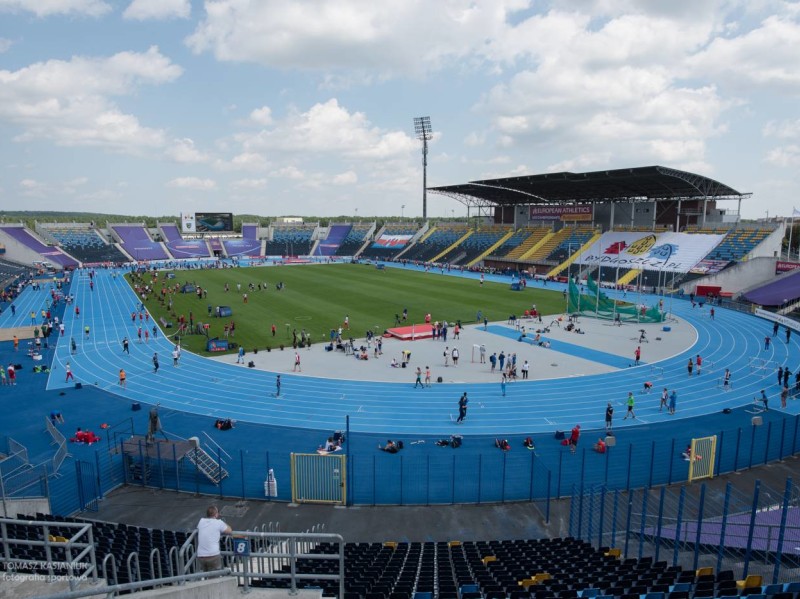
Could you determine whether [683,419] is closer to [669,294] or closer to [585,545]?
[585,545]

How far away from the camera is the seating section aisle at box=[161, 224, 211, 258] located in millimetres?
104312

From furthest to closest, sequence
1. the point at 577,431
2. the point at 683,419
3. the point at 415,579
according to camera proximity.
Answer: the point at 683,419, the point at 577,431, the point at 415,579

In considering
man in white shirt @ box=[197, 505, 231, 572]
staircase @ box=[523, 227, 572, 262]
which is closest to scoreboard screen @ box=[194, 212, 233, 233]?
Answer: staircase @ box=[523, 227, 572, 262]

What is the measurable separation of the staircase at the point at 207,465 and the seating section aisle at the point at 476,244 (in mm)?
70081

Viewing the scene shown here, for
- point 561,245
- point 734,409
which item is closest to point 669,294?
point 561,245

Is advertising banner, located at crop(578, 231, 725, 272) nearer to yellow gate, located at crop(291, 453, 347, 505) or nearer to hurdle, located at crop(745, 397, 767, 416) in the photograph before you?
hurdle, located at crop(745, 397, 767, 416)

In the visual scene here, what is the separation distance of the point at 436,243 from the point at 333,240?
28.9 m

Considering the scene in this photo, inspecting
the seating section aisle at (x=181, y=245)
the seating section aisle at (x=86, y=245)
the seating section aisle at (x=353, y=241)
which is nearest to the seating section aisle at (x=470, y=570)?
the seating section aisle at (x=86, y=245)

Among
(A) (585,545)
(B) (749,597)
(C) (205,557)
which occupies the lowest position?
(A) (585,545)

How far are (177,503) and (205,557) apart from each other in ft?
32.6

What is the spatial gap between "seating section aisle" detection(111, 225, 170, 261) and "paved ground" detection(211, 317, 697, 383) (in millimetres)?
76143

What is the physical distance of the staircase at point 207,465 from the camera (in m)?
17.0

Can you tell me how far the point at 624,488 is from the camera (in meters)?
16.6

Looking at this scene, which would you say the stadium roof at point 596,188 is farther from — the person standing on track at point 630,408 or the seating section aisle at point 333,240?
the person standing on track at point 630,408
